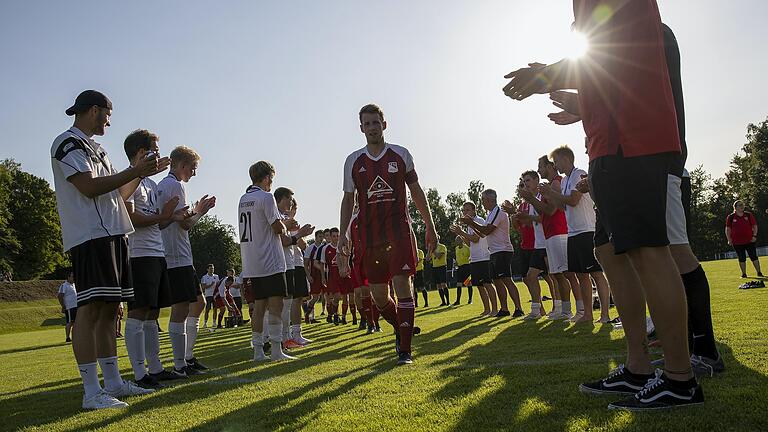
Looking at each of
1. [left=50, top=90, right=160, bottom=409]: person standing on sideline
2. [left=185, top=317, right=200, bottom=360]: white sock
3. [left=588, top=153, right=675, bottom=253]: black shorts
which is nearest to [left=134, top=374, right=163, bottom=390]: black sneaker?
[left=50, top=90, right=160, bottom=409]: person standing on sideline

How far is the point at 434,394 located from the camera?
3.59 meters

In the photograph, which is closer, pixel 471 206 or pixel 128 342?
pixel 128 342

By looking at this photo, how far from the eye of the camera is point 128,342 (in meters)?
5.65

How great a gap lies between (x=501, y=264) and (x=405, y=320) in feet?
19.2

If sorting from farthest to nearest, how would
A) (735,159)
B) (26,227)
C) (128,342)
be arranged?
(735,159), (26,227), (128,342)

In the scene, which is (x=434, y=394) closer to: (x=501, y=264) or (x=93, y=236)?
(x=93, y=236)

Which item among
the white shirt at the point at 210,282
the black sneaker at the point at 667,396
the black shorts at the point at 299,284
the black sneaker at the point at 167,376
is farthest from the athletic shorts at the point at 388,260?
the white shirt at the point at 210,282

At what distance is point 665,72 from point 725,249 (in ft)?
309

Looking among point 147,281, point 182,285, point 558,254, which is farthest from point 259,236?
point 558,254

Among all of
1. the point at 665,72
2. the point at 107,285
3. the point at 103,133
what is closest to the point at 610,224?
the point at 665,72

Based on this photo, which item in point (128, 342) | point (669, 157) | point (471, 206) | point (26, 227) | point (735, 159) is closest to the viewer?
point (669, 157)

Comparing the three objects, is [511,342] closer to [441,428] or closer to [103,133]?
[441,428]

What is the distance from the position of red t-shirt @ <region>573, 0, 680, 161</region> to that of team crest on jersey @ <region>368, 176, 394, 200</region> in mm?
A: 3048

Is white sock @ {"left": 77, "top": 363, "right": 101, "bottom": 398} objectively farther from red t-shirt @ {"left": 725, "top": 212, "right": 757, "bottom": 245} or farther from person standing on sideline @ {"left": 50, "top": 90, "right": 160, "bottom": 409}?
red t-shirt @ {"left": 725, "top": 212, "right": 757, "bottom": 245}
